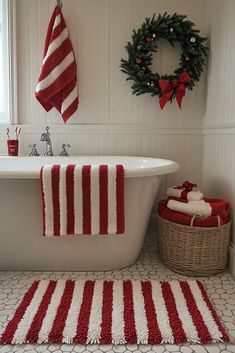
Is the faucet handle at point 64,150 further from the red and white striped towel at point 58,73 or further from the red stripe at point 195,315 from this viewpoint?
the red stripe at point 195,315

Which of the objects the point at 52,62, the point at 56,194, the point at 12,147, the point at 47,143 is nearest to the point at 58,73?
the point at 52,62

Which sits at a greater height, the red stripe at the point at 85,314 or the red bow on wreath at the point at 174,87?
the red bow on wreath at the point at 174,87

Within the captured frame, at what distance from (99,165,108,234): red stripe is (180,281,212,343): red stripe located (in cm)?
46

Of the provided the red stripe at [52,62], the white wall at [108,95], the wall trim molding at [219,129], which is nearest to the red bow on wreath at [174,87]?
the white wall at [108,95]

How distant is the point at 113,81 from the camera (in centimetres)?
218

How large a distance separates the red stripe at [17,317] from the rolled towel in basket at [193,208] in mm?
807

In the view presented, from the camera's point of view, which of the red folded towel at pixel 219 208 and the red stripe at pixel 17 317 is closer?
the red stripe at pixel 17 317

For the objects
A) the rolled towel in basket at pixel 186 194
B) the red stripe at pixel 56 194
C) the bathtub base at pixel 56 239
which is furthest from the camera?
the rolled towel in basket at pixel 186 194

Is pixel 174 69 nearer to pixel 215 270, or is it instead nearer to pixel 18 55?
pixel 18 55

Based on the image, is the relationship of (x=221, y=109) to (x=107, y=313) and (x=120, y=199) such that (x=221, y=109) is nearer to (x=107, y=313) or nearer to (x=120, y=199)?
(x=120, y=199)

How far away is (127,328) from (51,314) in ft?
1.01

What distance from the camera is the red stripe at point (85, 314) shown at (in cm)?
108

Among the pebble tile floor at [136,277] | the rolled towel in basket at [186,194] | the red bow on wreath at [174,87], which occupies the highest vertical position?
the red bow on wreath at [174,87]

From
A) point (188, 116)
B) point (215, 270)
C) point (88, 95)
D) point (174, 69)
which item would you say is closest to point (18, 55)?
point (88, 95)
